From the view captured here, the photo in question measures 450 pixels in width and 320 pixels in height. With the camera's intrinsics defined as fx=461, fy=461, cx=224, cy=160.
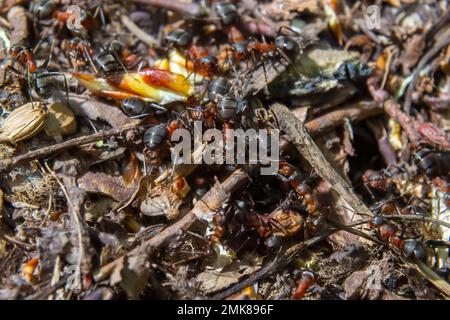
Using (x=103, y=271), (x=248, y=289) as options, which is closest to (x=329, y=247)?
(x=248, y=289)

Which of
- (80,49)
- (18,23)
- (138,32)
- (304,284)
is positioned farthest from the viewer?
(138,32)

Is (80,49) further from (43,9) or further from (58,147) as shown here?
(58,147)

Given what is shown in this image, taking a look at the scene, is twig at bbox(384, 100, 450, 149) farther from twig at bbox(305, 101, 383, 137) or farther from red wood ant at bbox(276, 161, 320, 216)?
red wood ant at bbox(276, 161, 320, 216)

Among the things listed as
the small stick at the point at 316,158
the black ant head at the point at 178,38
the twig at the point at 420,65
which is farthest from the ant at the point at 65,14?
the twig at the point at 420,65

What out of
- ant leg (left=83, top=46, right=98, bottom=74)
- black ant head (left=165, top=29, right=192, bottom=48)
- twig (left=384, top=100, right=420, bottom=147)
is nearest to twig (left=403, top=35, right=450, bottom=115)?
twig (left=384, top=100, right=420, bottom=147)

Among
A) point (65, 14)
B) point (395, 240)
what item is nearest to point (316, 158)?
point (395, 240)
